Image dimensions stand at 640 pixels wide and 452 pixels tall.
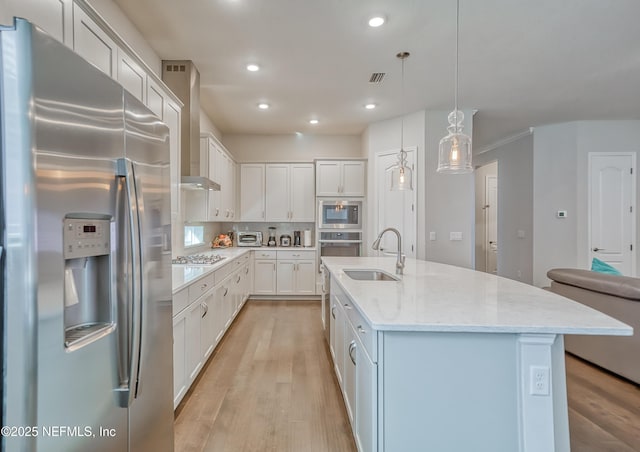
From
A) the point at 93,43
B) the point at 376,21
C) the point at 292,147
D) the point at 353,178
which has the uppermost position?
the point at 376,21

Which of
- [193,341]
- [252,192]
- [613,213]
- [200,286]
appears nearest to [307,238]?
[252,192]

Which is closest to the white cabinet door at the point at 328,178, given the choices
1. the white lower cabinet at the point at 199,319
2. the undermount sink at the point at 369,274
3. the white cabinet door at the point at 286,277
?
the white cabinet door at the point at 286,277

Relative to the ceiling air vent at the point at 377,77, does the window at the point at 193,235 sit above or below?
below

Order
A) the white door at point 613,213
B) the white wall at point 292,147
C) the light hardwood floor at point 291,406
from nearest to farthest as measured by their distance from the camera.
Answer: the light hardwood floor at point 291,406
the white door at point 613,213
the white wall at point 292,147

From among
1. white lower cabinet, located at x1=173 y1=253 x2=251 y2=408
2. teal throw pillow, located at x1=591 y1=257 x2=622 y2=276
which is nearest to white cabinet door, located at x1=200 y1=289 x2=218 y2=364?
white lower cabinet, located at x1=173 y1=253 x2=251 y2=408

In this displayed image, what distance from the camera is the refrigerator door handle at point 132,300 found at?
1.00m

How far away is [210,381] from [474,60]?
12.7 ft

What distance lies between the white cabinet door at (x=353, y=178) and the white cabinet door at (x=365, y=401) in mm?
3767

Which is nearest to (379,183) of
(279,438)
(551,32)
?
(551,32)

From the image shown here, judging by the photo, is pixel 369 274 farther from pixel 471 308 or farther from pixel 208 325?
pixel 208 325

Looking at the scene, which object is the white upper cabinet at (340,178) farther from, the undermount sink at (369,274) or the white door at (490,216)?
the white door at (490,216)

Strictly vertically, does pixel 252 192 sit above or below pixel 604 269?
above

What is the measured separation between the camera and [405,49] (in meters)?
2.82

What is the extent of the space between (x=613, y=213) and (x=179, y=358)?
6.24 metres
